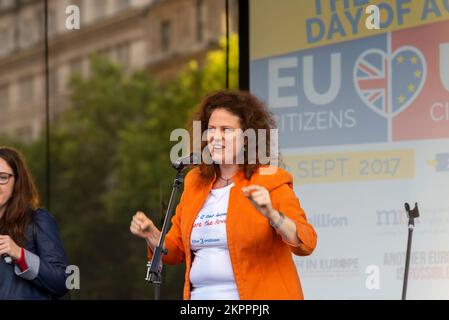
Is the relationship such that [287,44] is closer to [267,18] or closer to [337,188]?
[267,18]

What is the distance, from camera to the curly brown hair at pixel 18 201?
4340mm

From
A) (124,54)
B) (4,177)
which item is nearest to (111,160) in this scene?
(124,54)

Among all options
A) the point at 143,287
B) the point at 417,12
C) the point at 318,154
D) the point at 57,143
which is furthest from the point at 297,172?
the point at 57,143

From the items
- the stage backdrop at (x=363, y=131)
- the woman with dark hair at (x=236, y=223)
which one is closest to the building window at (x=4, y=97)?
the stage backdrop at (x=363, y=131)

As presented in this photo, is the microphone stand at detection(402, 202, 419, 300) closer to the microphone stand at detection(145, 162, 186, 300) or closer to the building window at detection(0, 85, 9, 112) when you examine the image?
the microphone stand at detection(145, 162, 186, 300)

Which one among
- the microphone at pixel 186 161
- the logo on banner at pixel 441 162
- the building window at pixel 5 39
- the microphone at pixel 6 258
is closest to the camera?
the microphone at pixel 186 161

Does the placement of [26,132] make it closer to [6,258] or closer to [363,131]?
[363,131]

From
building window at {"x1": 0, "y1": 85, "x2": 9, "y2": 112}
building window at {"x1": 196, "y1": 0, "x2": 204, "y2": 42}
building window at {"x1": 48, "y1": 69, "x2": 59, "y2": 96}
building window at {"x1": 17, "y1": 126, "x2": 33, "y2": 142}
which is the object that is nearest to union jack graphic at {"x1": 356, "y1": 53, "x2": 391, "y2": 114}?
building window at {"x1": 196, "y1": 0, "x2": 204, "y2": 42}

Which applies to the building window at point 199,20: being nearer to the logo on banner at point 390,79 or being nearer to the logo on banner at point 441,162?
the logo on banner at point 390,79

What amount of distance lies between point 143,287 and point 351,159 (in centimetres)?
2500

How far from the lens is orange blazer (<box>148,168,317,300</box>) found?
11.5 ft

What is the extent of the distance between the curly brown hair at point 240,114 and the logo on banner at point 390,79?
1.93 m
